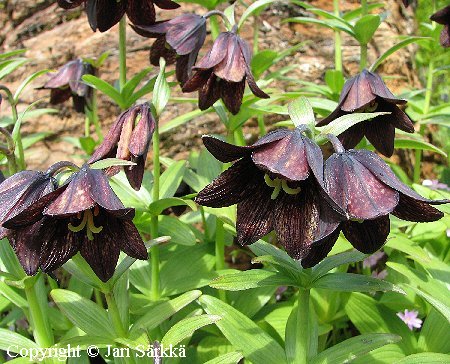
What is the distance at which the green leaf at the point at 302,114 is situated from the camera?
1.09 m

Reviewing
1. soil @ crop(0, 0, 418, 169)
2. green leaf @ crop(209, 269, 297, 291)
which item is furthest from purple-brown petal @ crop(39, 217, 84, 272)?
soil @ crop(0, 0, 418, 169)

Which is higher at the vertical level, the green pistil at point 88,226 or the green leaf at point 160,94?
the green leaf at point 160,94

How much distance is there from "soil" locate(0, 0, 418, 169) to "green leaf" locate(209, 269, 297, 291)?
4.76 ft

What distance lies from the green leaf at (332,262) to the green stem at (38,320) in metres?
0.74

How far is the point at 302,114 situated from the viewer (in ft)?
3.61

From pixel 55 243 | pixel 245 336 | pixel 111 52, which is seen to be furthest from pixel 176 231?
pixel 111 52

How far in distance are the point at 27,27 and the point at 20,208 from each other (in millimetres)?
2306

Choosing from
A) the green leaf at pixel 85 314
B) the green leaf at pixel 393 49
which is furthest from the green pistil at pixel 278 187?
the green leaf at pixel 393 49

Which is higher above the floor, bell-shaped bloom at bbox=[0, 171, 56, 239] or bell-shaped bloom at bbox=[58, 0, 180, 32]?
bell-shaped bloom at bbox=[58, 0, 180, 32]

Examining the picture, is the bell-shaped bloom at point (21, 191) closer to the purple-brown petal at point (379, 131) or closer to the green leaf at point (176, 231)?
the green leaf at point (176, 231)

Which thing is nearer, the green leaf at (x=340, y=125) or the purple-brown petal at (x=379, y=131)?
the green leaf at (x=340, y=125)

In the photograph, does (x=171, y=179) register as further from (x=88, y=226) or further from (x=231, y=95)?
(x=88, y=226)

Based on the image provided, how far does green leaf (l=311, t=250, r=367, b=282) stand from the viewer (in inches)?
46.8

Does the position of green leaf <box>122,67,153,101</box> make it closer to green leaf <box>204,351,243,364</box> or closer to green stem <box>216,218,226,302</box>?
green stem <box>216,218,226,302</box>
